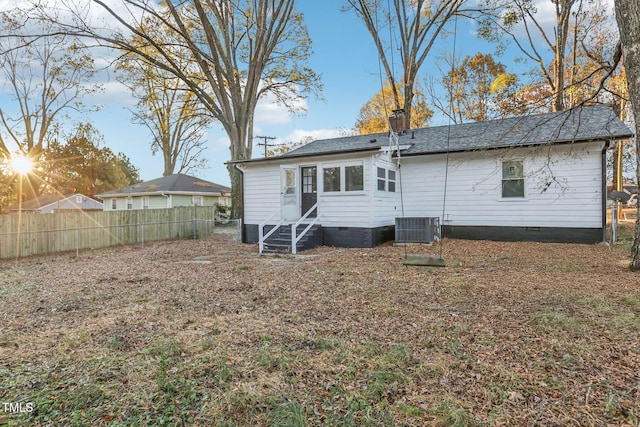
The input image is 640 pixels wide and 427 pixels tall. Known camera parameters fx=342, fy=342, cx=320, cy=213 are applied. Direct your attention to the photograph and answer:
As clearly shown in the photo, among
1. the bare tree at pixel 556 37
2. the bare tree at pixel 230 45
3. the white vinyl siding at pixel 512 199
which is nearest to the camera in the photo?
the white vinyl siding at pixel 512 199

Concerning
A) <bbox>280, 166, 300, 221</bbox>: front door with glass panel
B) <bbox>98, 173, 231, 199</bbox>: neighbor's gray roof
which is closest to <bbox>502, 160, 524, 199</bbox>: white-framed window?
<bbox>280, 166, 300, 221</bbox>: front door with glass panel

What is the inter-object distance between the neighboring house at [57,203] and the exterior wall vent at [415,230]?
30715 mm

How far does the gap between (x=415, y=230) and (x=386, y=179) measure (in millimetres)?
1943

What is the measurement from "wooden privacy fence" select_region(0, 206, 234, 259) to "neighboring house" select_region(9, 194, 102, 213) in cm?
2125

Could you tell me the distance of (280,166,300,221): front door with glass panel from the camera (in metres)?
11.5

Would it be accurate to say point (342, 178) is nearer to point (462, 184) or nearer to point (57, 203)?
point (462, 184)

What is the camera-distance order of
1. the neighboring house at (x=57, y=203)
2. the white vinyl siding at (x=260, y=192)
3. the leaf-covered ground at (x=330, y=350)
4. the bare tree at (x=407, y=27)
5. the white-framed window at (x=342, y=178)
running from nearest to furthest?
1. the leaf-covered ground at (x=330, y=350)
2. the white-framed window at (x=342, y=178)
3. the white vinyl siding at (x=260, y=192)
4. the bare tree at (x=407, y=27)
5. the neighboring house at (x=57, y=203)

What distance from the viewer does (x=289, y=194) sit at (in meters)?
11.6

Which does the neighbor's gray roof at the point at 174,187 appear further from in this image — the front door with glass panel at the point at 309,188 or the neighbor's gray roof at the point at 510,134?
the front door with glass panel at the point at 309,188

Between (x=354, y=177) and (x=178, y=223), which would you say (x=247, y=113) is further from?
(x=354, y=177)

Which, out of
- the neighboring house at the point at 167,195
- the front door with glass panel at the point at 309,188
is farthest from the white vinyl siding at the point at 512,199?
the neighboring house at the point at 167,195

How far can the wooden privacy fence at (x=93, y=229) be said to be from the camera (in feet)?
33.2

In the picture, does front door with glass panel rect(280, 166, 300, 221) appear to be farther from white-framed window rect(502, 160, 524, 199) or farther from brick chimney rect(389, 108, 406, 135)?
white-framed window rect(502, 160, 524, 199)

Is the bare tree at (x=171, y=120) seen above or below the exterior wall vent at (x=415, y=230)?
above
